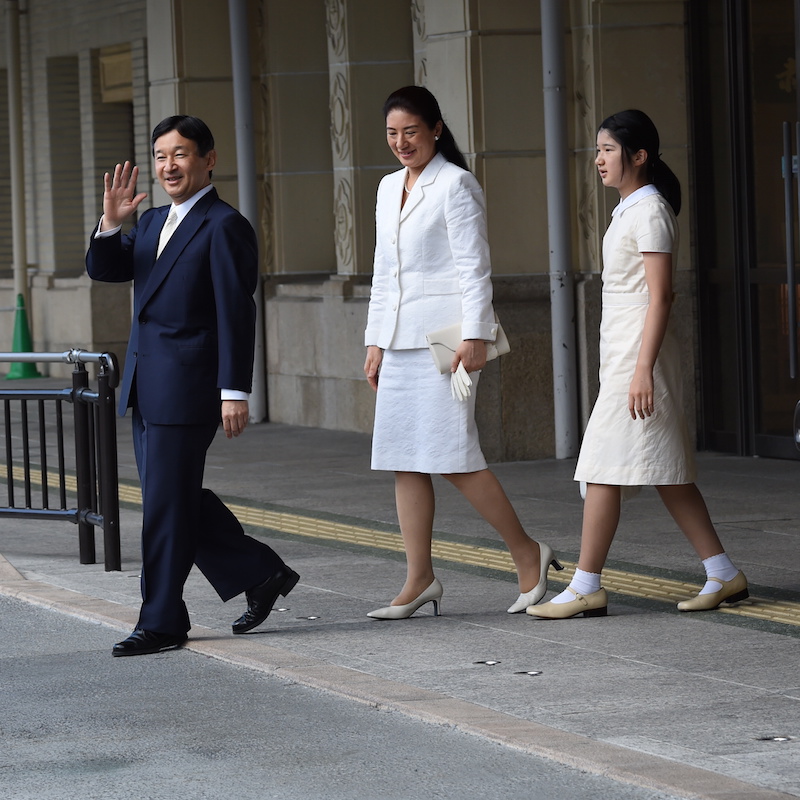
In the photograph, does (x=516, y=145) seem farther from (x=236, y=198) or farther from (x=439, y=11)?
(x=236, y=198)

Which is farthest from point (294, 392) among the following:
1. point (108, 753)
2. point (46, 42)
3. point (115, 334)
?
point (108, 753)

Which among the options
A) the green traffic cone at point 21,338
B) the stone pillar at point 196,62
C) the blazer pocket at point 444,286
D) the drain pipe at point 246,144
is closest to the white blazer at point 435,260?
the blazer pocket at point 444,286

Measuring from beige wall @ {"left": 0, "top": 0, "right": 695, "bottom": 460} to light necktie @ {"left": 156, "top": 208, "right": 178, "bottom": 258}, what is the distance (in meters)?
5.67

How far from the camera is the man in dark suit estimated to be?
6.27 meters

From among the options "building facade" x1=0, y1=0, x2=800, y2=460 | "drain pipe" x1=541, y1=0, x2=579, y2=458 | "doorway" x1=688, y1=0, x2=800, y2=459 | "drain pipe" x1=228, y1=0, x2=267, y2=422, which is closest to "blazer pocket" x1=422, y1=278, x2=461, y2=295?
"building facade" x1=0, y1=0, x2=800, y2=460

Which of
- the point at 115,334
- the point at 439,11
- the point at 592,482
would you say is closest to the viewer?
the point at 592,482

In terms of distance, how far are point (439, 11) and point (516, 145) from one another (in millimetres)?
979

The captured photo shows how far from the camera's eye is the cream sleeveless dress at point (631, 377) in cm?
657

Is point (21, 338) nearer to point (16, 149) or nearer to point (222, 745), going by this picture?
point (16, 149)

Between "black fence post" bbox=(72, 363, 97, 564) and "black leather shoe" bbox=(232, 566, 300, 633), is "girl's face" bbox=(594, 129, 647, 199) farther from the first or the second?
"black fence post" bbox=(72, 363, 97, 564)

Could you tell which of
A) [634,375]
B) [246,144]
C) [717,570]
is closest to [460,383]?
[634,375]

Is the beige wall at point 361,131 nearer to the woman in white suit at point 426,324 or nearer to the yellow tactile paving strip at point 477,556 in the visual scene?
the yellow tactile paving strip at point 477,556

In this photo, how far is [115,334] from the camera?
805 inches

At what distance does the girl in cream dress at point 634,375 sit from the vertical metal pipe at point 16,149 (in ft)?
52.4
